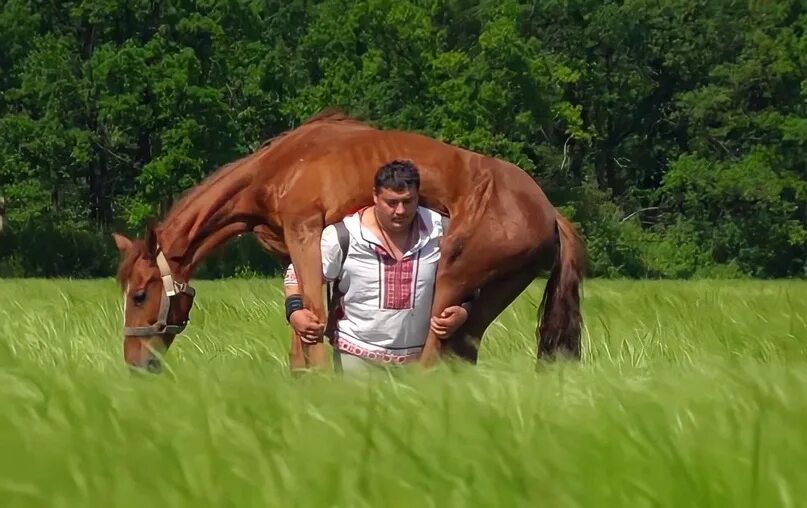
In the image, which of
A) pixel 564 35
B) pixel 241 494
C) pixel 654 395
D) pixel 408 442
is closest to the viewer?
pixel 241 494

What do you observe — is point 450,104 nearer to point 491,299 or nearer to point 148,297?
point 148,297

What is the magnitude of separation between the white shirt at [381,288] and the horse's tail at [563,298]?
3.24 ft

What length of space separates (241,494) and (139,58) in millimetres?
42313

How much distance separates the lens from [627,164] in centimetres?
5544

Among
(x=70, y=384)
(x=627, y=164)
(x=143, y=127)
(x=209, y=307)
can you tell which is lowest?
(x=627, y=164)

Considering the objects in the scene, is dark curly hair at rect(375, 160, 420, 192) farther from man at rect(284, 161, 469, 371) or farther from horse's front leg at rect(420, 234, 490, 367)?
horse's front leg at rect(420, 234, 490, 367)

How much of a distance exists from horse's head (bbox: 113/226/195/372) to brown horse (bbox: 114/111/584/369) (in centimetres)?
4

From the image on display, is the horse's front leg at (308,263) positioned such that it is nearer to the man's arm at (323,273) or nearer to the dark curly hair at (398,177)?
the man's arm at (323,273)

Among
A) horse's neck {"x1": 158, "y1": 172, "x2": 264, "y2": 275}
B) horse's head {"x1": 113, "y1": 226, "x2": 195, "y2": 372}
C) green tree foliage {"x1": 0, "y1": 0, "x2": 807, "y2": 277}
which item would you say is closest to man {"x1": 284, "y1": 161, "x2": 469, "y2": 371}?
horse's neck {"x1": 158, "y1": 172, "x2": 264, "y2": 275}

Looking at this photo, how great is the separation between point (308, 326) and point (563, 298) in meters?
1.53

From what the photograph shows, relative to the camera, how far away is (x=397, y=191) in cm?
588

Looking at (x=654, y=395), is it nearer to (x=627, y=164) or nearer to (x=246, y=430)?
(x=246, y=430)

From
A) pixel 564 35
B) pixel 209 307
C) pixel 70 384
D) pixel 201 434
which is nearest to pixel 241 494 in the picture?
pixel 201 434

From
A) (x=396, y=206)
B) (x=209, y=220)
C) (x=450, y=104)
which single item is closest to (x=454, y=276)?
(x=396, y=206)
